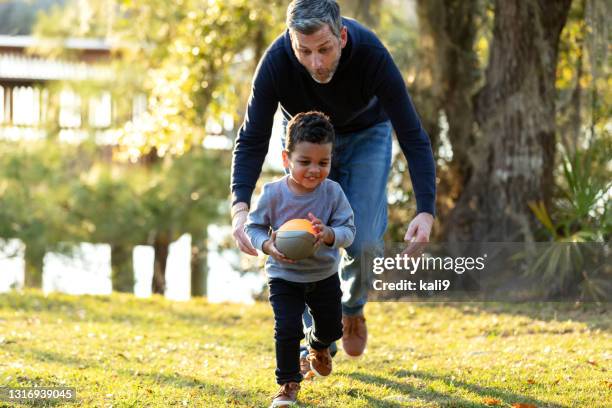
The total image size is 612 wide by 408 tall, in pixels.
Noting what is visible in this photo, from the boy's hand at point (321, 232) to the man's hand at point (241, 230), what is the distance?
33 centimetres

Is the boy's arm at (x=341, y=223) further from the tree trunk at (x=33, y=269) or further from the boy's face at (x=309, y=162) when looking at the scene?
the tree trunk at (x=33, y=269)

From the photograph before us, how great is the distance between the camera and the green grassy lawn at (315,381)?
4625 mm

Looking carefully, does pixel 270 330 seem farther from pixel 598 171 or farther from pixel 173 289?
pixel 173 289

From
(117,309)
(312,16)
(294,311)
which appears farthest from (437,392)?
(117,309)

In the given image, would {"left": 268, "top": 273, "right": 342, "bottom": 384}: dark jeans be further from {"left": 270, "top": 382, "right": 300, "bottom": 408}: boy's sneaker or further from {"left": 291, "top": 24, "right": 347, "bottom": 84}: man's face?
{"left": 291, "top": 24, "right": 347, "bottom": 84}: man's face

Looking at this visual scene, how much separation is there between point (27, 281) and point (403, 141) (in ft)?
39.0

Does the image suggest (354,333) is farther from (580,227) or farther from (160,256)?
(160,256)

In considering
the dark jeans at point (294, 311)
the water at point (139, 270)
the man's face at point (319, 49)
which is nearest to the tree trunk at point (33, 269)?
the water at point (139, 270)

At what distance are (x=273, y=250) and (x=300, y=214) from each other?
0.89 ft

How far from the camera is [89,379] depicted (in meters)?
5.09

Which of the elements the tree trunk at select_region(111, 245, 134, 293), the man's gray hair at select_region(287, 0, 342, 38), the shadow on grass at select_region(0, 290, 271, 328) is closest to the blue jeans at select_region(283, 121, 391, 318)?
the man's gray hair at select_region(287, 0, 342, 38)

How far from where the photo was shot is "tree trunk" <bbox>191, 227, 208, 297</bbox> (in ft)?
51.3

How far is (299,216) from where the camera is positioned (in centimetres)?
410

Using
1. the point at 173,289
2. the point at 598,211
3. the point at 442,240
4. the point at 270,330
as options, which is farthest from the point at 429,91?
the point at 173,289
